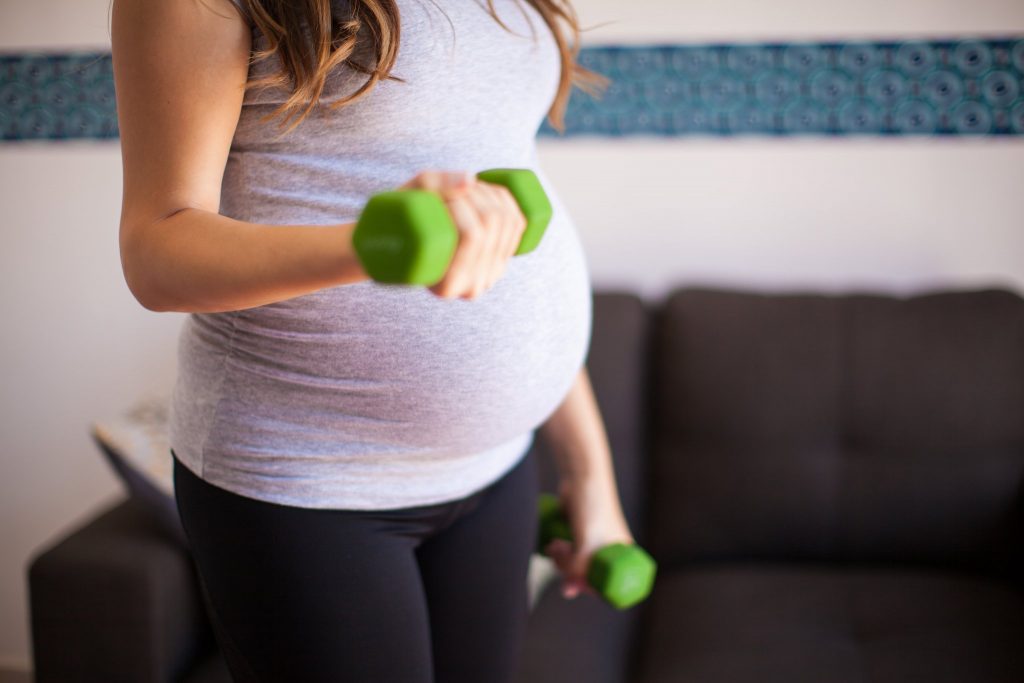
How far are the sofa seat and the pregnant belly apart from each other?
84cm

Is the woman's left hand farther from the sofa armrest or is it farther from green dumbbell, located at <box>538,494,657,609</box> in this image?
the sofa armrest

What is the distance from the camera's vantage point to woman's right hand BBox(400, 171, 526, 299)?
466 mm

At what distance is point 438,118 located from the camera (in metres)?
0.67

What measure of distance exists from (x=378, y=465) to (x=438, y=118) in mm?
266

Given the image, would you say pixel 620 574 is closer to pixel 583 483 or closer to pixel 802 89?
pixel 583 483

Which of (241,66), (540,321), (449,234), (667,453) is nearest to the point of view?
(449,234)

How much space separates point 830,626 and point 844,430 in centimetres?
36

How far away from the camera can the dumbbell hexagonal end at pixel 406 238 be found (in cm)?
44

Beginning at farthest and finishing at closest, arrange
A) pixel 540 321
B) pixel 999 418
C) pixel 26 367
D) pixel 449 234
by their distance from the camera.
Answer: pixel 26 367
pixel 999 418
pixel 540 321
pixel 449 234

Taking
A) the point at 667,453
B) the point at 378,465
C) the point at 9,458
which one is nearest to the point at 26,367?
the point at 9,458

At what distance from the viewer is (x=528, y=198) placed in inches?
19.9

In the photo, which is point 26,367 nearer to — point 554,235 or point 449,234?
point 554,235

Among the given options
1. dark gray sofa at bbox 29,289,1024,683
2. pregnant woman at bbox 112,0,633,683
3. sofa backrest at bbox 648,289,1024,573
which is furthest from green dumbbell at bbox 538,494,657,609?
sofa backrest at bbox 648,289,1024,573

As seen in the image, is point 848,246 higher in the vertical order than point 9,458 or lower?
higher
